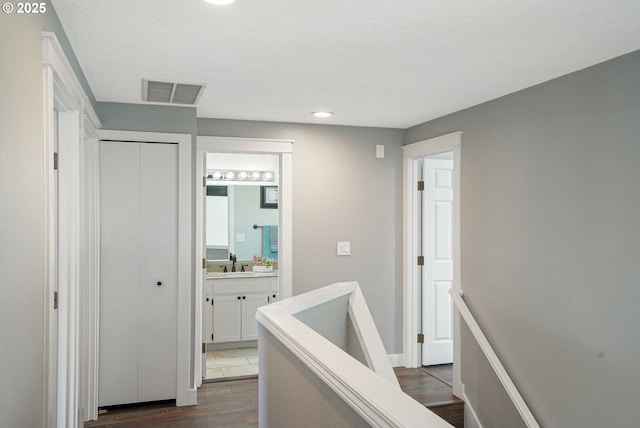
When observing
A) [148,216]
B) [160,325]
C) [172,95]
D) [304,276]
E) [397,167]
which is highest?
[172,95]

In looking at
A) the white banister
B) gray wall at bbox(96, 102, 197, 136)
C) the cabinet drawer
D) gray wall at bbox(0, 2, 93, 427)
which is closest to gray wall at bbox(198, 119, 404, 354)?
gray wall at bbox(96, 102, 197, 136)

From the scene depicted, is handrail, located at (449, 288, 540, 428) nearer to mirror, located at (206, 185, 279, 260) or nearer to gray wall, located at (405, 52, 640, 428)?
gray wall, located at (405, 52, 640, 428)

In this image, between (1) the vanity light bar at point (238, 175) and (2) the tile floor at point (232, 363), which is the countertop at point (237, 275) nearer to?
(2) the tile floor at point (232, 363)

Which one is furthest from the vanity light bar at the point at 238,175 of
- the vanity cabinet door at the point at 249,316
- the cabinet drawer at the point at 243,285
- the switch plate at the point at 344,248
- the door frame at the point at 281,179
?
the switch plate at the point at 344,248

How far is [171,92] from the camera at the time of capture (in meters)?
3.48

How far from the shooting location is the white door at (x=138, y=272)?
381 cm

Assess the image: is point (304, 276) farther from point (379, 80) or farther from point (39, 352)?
point (39, 352)

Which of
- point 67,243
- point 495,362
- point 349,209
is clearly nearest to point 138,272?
point 67,243

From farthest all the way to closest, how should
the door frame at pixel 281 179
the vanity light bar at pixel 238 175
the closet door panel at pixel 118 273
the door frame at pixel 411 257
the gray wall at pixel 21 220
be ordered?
the vanity light bar at pixel 238 175, the door frame at pixel 411 257, the door frame at pixel 281 179, the closet door panel at pixel 118 273, the gray wall at pixel 21 220

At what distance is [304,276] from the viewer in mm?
4660

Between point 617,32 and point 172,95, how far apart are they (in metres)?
2.65

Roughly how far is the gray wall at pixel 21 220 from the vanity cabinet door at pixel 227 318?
12.1 feet

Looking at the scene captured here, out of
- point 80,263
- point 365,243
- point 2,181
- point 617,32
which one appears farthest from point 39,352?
point 365,243

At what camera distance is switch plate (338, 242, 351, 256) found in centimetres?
477
